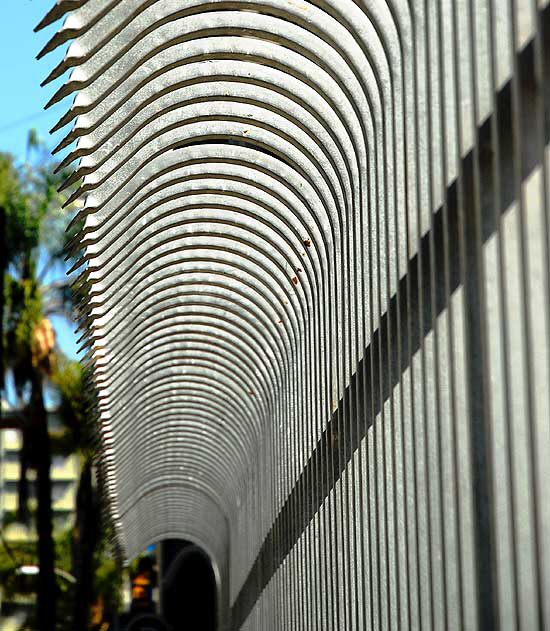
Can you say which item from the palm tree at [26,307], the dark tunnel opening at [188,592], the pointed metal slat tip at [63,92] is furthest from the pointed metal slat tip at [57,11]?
the palm tree at [26,307]

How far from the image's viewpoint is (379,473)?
382 cm

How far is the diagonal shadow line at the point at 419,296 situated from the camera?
2.33m

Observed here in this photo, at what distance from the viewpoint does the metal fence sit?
2469 millimetres

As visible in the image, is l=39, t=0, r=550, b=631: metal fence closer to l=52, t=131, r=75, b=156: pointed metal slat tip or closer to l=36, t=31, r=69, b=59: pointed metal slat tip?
l=36, t=31, r=69, b=59: pointed metal slat tip

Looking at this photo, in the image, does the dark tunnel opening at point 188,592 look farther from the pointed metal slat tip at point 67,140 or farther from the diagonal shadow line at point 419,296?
the pointed metal slat tip at point 67,140

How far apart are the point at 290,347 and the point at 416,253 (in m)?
3.21

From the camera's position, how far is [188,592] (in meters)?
26.6

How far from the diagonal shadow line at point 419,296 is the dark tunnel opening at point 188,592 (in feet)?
67.1

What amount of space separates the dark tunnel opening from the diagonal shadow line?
2046 centimetres

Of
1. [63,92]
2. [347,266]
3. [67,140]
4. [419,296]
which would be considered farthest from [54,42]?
[347,266]

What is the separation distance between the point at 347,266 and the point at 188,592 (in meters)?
22.9

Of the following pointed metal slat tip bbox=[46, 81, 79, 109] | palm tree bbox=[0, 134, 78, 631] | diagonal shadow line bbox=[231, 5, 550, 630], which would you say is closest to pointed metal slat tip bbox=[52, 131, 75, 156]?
pointed metal slat tip bbox=[46, 81, 79, 109]

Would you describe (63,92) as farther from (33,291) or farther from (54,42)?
(33,291)

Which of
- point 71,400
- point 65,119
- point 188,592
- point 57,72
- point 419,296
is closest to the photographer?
point 419,296
